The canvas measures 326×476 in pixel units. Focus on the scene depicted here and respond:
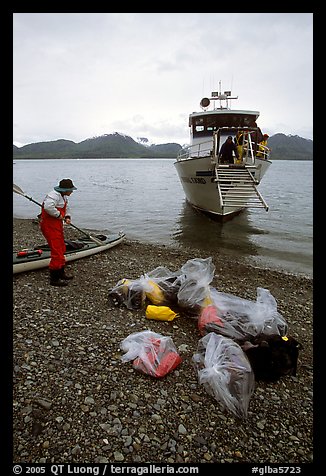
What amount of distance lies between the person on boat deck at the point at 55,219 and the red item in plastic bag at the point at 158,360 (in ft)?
9.08

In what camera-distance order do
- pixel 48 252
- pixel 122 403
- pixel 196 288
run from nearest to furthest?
pixel 122 403
pixel 196 288
pixel 48 252

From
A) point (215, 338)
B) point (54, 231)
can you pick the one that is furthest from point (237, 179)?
point (215, 338)

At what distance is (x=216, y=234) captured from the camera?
12156 mm

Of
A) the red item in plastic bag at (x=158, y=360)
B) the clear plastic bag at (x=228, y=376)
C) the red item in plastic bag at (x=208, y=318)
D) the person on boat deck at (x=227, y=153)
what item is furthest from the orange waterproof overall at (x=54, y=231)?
the person on boat deck at (x=227, y=153)

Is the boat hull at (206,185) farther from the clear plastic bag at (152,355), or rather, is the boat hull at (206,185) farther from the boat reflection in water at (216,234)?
the clear plastic bag at (152,355)

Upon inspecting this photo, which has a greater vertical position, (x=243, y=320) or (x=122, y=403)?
(x=243, y=320)

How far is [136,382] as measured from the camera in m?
3.18

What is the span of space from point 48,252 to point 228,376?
4.87 meters

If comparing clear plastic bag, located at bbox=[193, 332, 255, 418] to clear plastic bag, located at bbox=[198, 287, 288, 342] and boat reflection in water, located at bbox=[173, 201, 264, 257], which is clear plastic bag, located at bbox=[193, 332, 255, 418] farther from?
boat reflection in water, located at bbox=[173, 201, 264, 257]

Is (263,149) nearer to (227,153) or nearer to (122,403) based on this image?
(227,153)

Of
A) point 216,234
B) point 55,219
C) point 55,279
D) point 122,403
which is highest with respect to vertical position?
point 55,219

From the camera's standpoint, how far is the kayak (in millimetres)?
5941

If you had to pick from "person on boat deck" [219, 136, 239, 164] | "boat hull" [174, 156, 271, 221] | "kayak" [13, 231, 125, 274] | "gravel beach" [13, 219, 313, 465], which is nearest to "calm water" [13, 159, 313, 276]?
"boat hull" [174, 156, 271, 221]

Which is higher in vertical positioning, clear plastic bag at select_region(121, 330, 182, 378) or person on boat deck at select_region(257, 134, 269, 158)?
person on boat deck at select_region(257, 134, 269, 158)
